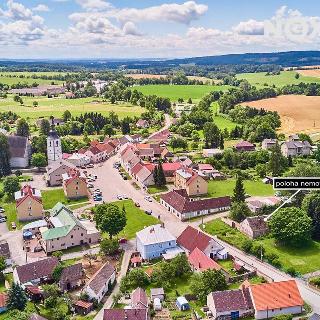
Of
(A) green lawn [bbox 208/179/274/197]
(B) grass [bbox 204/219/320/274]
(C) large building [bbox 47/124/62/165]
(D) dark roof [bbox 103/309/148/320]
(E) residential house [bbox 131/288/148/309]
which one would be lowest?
(A) green lawn [bbox 208/179/274/197]

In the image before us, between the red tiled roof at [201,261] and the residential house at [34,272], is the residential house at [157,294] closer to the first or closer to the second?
the red tiled roof at [201,261]

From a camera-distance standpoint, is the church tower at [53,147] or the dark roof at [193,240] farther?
the church tower at [53,147]

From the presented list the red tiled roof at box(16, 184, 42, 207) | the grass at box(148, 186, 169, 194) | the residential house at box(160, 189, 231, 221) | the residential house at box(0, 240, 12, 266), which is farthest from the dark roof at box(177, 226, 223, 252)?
the red tiled roof at box(16, 184, 42, 207)

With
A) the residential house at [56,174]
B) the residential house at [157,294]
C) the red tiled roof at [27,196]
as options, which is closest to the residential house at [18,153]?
the residential house at [56,174]

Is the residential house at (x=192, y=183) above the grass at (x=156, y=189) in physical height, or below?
above

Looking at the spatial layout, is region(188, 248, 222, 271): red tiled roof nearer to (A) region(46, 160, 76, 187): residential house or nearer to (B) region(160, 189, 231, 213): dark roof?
(B) region(160, 189, 231, 213): dark roof

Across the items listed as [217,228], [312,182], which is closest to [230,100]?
[217,228]

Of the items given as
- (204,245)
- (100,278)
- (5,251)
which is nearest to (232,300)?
(204,245)
